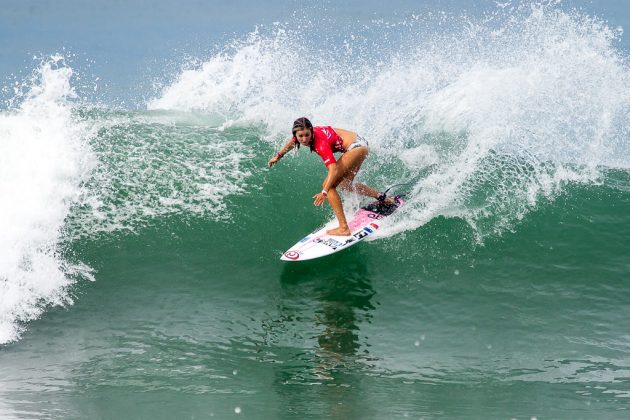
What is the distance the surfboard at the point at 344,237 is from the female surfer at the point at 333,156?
0.11m

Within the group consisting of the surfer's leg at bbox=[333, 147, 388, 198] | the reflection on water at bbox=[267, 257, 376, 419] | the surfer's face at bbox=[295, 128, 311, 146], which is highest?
the surfer's face at bbox=[295, 128, 311, 146]

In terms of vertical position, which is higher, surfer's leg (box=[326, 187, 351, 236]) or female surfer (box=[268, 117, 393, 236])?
female surfer (box=[268, 117, 393, 236])

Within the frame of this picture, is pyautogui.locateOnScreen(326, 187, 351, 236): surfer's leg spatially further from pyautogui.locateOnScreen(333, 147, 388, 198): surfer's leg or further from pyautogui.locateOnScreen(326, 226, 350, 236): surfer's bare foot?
pyautogui.locateOnScreen(333, 147, 388, 198): surfer's leg

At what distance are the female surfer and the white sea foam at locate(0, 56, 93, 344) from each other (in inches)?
122

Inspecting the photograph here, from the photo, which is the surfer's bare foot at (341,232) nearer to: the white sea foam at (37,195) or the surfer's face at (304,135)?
the surfer's face at (304,135)

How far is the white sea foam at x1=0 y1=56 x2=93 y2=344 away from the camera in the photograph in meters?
7.75

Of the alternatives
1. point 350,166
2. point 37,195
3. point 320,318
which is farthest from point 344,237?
point 37,195

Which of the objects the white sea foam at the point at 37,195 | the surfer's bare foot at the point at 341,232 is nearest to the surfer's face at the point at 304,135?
the surfer's bare foot at the point at 341,232

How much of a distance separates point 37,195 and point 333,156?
4.45 metres

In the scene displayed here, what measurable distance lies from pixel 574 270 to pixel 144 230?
5690mm

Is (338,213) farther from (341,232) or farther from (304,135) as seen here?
(304,135)

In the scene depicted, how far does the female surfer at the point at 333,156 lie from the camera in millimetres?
8211

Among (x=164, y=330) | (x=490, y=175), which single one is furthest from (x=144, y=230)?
(x=490, y=175)

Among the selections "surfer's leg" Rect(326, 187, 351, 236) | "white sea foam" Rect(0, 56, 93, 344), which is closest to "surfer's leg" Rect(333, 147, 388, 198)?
"surfer's leg" Rect(326, 187, 351, 236)
